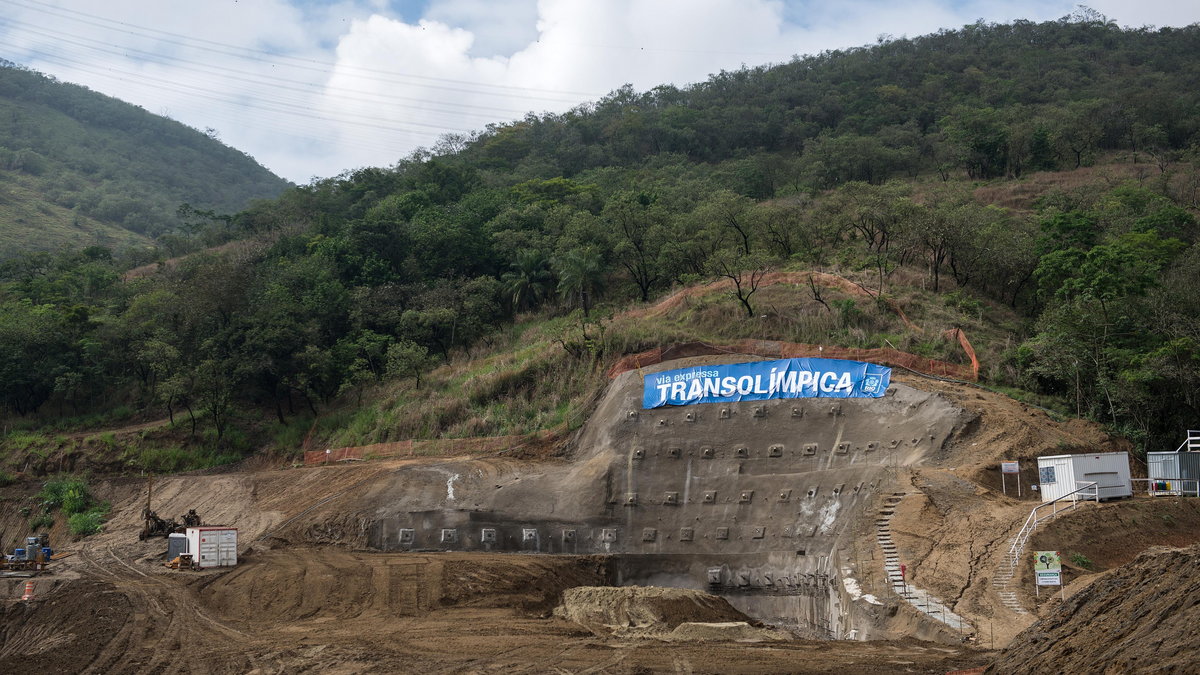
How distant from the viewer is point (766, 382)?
34000 mm

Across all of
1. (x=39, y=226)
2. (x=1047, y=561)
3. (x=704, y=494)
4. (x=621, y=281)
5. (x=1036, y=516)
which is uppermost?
(x=39, y=226)

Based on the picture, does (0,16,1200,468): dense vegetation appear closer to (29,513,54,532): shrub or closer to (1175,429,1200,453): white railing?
(1175,429,1200,453): white railing

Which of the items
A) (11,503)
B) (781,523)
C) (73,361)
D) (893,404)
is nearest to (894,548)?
(781,523)

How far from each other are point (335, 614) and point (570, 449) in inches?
503

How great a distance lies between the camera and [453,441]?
39781 millimetres

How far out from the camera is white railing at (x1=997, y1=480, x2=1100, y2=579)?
71.9 ft

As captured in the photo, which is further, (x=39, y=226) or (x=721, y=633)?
(x=39, y=226)

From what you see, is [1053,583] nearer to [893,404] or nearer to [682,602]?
[682,602]

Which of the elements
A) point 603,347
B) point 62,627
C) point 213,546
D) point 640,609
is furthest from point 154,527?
point 640,609

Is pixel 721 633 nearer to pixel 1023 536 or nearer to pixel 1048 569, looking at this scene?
pixel 1048 569

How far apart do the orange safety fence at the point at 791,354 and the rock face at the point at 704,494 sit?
1028 millimetres

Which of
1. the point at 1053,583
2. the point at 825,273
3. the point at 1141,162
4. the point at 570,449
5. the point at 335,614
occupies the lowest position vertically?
the point at 335,614

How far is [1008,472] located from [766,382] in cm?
963

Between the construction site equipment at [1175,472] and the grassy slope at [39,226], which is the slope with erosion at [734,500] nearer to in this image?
the construction site equipment at [1175,472]
